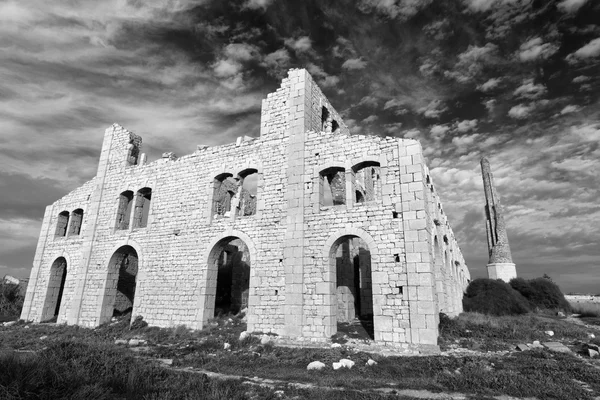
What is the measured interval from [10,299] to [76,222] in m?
9.11

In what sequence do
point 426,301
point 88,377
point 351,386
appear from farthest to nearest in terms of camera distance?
point 426,301 → point 351,386 → point 88,377

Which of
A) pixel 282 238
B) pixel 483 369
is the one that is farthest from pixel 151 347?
pixel 483 369

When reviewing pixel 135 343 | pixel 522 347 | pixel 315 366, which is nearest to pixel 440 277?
pixel 522 347

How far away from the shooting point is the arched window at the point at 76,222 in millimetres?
18970

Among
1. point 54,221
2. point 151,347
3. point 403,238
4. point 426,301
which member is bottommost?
point 151,347

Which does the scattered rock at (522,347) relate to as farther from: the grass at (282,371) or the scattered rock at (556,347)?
the scattered rock at (556,347)

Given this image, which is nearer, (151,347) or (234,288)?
(151,347)

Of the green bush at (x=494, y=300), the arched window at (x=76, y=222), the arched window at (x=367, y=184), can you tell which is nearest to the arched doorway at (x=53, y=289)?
the arched window at (x=76, y=222)

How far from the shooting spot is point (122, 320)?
598 inches

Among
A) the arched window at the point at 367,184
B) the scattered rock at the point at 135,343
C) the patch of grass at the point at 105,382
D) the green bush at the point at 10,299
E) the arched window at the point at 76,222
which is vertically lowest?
the scattered rock at the point at 135,343

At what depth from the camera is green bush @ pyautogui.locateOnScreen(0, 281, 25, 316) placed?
2141 centimetres

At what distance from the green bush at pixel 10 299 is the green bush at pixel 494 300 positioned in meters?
28.4

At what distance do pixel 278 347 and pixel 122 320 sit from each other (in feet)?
29.8

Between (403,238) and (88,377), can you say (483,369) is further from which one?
(88,377)
